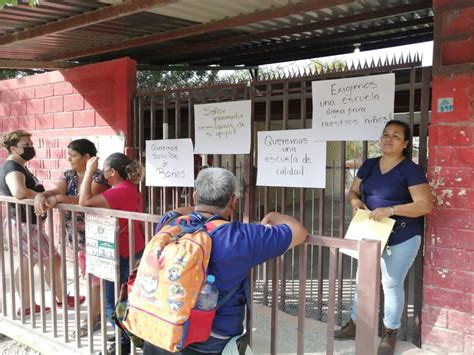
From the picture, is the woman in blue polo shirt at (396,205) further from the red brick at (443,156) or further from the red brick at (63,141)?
the red brick at (63,141)

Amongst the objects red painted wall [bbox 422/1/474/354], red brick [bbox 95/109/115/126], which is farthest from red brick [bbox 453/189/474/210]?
red brick [bbox 95/109/115/126]

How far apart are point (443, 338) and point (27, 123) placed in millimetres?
5983

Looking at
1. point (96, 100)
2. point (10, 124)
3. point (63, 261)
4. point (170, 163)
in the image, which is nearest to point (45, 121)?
point (10, 124)

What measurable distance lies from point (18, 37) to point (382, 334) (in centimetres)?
465

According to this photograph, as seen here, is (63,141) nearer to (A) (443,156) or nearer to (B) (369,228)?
(B) (369,228)

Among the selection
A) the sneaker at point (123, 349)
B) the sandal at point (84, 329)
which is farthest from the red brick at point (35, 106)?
the sneaker at point (123, 349)

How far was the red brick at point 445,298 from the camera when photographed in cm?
310

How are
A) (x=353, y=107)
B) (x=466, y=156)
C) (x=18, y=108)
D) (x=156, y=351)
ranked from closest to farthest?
(x=156, y=351) < (x=466, y=156) < (x=353, y=107) < (x=18, y=108)

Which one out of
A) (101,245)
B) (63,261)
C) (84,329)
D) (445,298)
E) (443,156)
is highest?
(443,156)

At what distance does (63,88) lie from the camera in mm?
5918

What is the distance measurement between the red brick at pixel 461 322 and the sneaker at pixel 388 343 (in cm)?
40

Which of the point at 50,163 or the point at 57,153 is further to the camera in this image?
the point at 50,163

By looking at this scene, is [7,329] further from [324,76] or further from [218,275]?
[324,76]

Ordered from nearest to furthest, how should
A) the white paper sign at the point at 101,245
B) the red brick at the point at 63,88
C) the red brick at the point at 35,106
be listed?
the white paper sign at the point at 101,245 → the red brick at the point at 63,88 → the red brick at the point at 35,106
